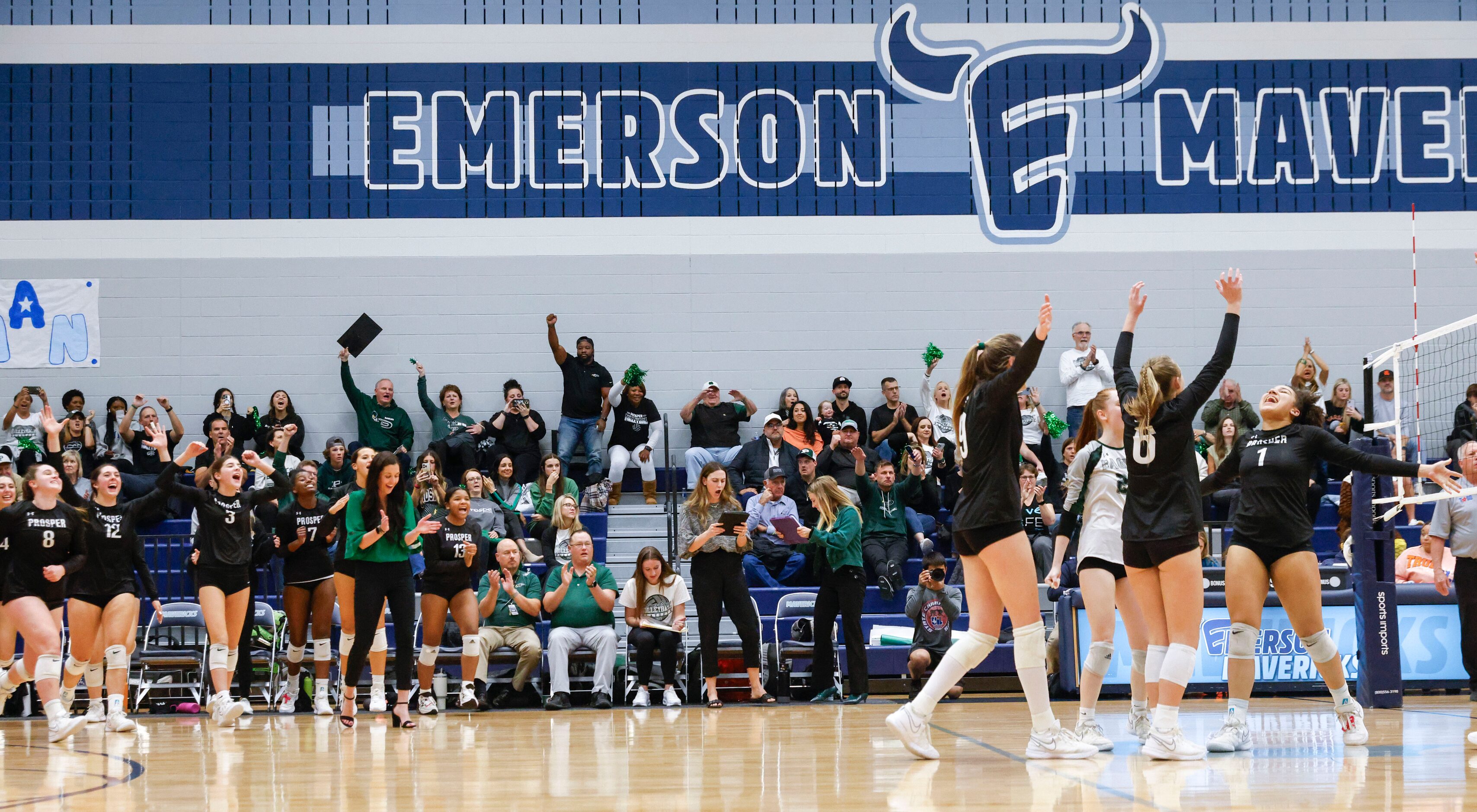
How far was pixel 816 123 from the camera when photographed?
16797mm

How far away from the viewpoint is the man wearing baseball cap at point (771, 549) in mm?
13438

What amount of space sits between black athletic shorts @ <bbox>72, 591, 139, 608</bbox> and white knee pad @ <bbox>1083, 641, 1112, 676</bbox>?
6.80 m

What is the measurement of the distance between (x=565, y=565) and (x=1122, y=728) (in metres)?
5.43

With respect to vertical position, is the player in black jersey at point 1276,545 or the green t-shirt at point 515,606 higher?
the player in black jersey at point 1276,545

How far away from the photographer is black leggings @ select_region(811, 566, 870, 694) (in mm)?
11672

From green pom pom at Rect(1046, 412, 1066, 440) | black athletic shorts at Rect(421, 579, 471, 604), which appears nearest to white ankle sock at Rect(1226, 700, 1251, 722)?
black athletic shorts at Rect(421, 579, 471, 604)

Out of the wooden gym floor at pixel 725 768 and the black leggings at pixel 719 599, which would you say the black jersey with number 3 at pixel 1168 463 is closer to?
the wooden gym floor at pixel 725 768

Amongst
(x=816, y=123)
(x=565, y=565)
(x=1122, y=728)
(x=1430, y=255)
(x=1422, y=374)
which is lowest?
(x=1122, y=728)

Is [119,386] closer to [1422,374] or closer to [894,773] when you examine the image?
[894,773]

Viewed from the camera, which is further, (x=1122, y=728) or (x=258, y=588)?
(x=258, y=588)

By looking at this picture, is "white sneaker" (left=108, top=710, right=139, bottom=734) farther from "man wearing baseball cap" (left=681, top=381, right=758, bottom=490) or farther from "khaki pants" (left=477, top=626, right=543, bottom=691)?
"man wearing baseball cap" (left=681, top=381, right=758, bottom=490)

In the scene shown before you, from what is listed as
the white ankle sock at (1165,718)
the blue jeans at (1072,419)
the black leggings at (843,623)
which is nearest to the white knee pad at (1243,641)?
the white ankle sock at (1165,718)

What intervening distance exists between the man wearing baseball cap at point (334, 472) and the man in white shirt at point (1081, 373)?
27.1 ft

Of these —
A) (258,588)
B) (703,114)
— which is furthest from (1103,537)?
(703,114)
